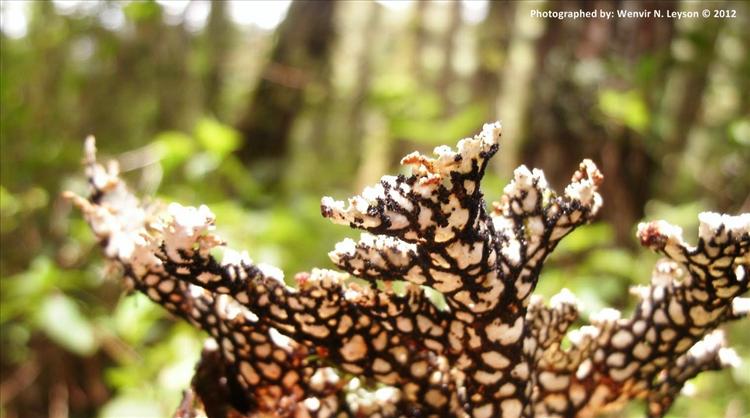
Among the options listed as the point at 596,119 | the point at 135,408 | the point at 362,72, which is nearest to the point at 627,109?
the point at 596,119

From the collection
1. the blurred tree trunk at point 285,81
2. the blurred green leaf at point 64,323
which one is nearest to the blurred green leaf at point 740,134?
the blurred green leaf at point 64,323

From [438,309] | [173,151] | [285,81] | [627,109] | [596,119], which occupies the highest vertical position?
[285,81]

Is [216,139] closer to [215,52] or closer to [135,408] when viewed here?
[135,408]

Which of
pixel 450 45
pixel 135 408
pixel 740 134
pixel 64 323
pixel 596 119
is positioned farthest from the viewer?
pixel 450 45

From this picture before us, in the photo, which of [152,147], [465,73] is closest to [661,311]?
[152,147]

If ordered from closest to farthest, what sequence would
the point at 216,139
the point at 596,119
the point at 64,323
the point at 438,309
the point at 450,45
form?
the point at 438,309 < the point at 64,323 < the point at 216,139 < the point at 596,119 < the point at 450,45

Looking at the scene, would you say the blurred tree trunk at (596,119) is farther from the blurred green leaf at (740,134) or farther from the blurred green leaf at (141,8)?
the blurred green leaf at (141,8)
